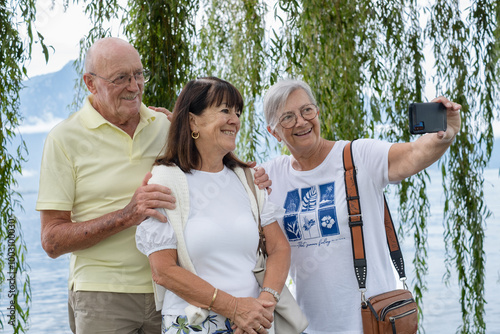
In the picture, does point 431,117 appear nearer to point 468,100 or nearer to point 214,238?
point 214,238

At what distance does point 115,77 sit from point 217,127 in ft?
1.12

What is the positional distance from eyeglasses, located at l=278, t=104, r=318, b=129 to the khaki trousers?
630 millimetres

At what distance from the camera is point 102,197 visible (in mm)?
1753

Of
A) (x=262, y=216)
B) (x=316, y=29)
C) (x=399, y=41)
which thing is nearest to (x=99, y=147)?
(x=262, y=216)

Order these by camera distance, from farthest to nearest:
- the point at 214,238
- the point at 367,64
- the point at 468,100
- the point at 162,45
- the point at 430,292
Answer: the point at 430,292 < the point at 468,100 < the point at 367,64 < the point at 162,45 < the point at 214,238

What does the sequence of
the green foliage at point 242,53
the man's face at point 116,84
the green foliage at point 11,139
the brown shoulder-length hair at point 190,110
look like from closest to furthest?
the brown shoulder-length hair at point 190,110, the man's face at point 116,84, the green foliage at point 11,139, the green foliage at point 242,53

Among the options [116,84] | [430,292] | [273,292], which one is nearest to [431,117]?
[273,292]

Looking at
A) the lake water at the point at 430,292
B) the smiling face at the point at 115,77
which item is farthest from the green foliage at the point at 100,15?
the lake water at the point at 430,292

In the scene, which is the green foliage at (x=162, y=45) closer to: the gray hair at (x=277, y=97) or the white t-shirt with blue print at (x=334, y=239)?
the gray hair at (x=277, y=97)

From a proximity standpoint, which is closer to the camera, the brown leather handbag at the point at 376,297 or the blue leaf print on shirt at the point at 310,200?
the brown leather handbag at the point at 376,297

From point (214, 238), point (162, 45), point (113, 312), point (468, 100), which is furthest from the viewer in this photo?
point (468, 100)

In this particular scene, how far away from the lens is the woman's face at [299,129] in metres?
1.88

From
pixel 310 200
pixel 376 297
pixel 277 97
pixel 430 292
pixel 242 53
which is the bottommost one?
pixel 430 292

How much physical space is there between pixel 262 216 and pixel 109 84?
0.56 m
